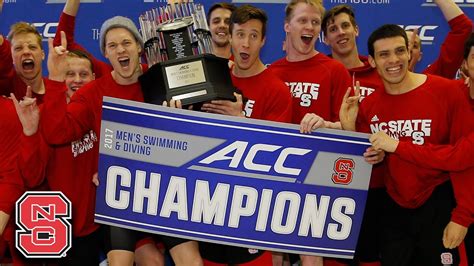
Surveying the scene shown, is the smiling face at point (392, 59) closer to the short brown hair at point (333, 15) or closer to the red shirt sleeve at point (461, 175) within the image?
the red shirt sleeve at point (461, 175)

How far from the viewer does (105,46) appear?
12.7 ft

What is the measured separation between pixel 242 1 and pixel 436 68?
5.49 feet

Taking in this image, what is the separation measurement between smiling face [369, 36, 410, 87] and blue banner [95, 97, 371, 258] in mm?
358

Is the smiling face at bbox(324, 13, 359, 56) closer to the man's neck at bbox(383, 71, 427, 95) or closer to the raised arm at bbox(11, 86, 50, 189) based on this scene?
the man's neck at bbox(383, 71, 427, 95)

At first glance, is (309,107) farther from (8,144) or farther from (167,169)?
(8,144)

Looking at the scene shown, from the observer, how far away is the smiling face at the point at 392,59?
12.3ft

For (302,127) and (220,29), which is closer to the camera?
(302,127)

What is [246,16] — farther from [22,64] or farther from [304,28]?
[22,64]

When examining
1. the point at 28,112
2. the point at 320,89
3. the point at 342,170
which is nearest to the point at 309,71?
the point at 320,89

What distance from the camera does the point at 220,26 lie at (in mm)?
4559

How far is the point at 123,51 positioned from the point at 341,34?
138cm

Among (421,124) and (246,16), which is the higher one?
(246,16)

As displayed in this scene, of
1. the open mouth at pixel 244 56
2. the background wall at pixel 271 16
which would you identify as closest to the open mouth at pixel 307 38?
the open mouth at pixel 244 56

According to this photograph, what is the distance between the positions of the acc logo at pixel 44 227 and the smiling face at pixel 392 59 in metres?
1.70
